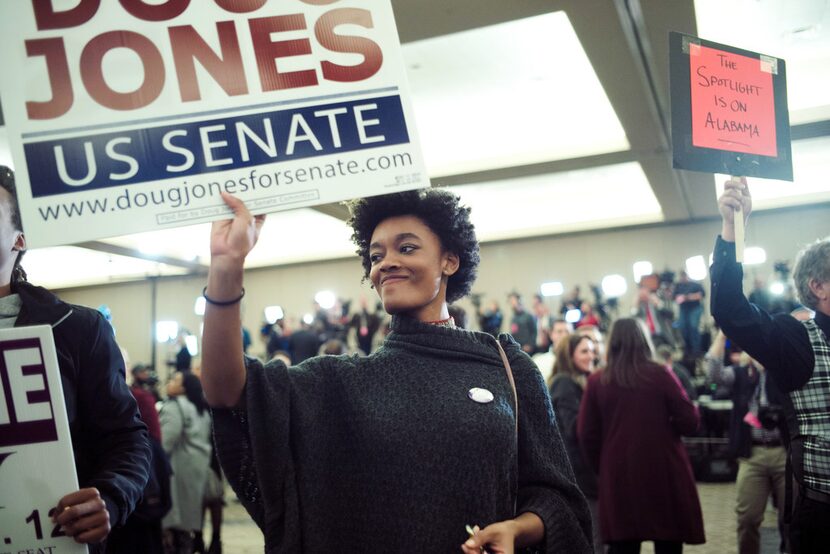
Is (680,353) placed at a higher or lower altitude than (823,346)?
lower

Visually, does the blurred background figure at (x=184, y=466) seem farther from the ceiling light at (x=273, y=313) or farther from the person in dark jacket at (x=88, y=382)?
the ceiling light at (x=273, y=313)

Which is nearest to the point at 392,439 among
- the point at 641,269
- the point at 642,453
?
the point at 642,453

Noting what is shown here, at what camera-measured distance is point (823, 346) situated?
220cm

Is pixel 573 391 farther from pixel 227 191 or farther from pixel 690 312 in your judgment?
pixel 690 312

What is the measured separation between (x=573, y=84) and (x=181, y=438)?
4.81m

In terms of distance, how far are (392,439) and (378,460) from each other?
1.9 inches

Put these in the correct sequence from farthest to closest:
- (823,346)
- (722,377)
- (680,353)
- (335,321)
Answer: (335,321) → (680,353) → (722,377) → (823,346)

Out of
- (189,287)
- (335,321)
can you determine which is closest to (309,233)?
(335,321)

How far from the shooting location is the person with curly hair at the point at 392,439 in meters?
1.33

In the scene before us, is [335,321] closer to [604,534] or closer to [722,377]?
[722,377]

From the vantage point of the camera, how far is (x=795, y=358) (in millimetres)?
2184

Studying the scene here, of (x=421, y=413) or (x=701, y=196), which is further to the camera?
(x=701, y=196)

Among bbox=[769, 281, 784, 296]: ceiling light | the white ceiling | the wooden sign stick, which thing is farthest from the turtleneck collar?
bbox=[769, 281, 784, 296]: ceiling light

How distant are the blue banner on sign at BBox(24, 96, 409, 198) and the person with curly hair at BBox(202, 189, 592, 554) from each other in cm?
12
